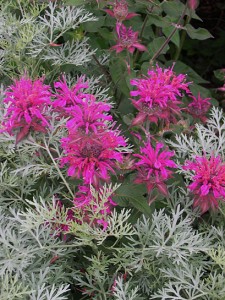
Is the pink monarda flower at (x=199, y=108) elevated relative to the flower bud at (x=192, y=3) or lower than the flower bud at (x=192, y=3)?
lower

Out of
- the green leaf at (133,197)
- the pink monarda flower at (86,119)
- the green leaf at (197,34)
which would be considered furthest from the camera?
the green leaf at (197,34)

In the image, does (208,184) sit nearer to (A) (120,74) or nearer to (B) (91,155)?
(B) (91,155)

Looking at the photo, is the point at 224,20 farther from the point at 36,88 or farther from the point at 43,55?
the point at 36,88

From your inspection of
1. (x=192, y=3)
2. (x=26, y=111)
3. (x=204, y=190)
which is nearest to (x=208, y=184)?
(x=204, y=190)

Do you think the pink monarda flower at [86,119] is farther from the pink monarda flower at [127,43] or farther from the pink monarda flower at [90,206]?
the pink monarda flower at [127,43]

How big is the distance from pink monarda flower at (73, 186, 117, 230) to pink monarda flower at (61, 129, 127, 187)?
0.03 m

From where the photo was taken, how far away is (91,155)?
0.96 meters

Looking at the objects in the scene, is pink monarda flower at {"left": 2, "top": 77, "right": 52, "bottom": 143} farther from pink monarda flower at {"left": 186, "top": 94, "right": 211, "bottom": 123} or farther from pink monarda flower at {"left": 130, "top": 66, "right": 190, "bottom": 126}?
pink monarda flower at {"left": 186, "top": 94, "right": 211, "bottom": 123}

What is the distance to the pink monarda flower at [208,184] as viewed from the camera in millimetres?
973

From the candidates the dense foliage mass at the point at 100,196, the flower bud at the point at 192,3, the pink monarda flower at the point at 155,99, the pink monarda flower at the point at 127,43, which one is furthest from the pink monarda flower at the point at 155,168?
the flower bud at the point at 192,3

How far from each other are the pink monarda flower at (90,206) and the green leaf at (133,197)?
0.05 metres

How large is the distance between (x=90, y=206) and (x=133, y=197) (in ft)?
0.34

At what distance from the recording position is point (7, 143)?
3.74 feet

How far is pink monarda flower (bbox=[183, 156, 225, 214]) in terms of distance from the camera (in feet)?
3.19
